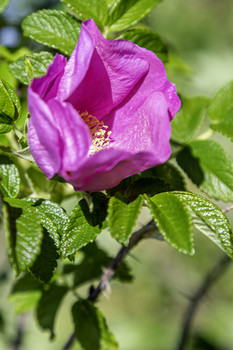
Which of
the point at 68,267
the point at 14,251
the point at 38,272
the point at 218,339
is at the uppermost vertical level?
the point at 14,251

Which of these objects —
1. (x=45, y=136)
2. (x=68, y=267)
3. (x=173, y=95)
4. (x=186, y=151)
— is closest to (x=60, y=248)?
(x=45, y=136)

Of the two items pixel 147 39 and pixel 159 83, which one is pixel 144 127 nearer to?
pixel 159 83

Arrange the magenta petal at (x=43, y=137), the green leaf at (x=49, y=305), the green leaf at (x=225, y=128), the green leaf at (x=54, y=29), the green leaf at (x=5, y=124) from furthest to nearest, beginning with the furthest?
1. the green leaf at (x=49, y=305)
2. the green leaf at (x=225, y=128)
3. the green leaf at (x=54, y=29)
4. the green leaf at (x=5, y=124)
5. the magenta petal at (x=43, y=137)

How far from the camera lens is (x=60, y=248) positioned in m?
1.06

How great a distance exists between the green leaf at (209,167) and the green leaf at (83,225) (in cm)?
39

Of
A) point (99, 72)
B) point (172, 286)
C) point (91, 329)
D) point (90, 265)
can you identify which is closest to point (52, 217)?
point (99, 72)

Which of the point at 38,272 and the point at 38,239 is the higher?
the point at 38,239

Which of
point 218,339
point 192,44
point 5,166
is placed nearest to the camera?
point 5,166

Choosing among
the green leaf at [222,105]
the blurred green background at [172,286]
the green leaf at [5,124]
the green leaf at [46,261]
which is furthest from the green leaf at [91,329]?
the blurred green background at [172,286]

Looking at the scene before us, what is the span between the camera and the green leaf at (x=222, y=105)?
1510mm

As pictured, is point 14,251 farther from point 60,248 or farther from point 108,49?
point 108,49

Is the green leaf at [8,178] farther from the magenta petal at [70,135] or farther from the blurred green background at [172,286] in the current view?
the blurred green background at [172,286]

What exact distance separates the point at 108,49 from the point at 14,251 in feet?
1.69

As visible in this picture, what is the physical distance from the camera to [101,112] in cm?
126
